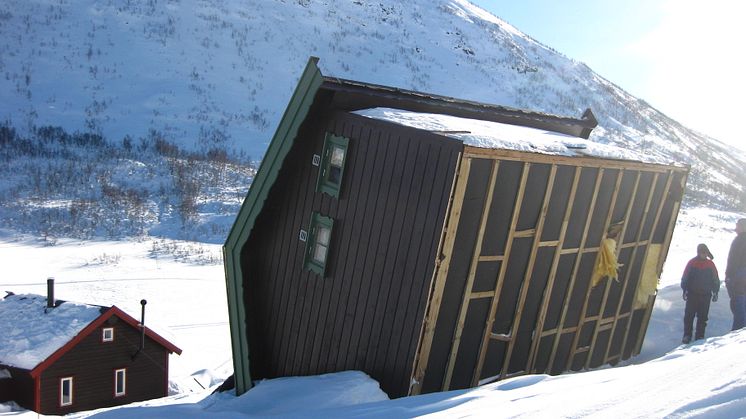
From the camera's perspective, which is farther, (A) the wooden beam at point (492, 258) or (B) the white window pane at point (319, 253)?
(B) the white window pane at point (319, 253)

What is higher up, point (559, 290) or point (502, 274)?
point (502, 274)

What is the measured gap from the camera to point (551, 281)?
9.15 m

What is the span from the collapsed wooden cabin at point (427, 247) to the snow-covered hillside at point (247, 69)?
5189 cm

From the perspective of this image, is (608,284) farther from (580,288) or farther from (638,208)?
(638,208)

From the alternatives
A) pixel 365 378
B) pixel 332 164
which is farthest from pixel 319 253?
pixel 365 378

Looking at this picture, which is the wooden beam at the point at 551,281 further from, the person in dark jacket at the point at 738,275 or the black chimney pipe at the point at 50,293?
the black chimney pipe at the point at 50,293

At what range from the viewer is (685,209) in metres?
57.2

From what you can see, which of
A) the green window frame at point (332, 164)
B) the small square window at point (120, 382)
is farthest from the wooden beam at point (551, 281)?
the small square window at point (120, 382)

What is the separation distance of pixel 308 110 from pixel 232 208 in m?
39.6

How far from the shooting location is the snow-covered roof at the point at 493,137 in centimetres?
772

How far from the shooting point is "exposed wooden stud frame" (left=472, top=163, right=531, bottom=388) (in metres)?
8.02

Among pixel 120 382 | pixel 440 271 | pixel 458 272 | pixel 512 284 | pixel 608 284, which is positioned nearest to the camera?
pixel 440 271

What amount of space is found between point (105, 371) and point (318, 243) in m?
16.1

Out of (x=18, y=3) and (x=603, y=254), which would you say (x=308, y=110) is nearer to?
(x=603, y=254)
